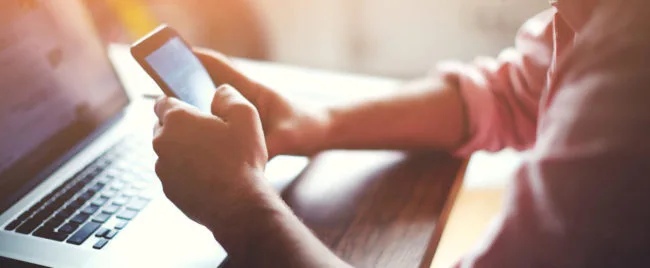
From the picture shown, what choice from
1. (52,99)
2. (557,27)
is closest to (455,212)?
(557,27)

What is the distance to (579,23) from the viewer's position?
15.8 inches

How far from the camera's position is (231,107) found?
500 millimetres

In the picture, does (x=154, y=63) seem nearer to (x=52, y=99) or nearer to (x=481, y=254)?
(x=52, y=99)

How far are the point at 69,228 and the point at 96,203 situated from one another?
0.13 feet

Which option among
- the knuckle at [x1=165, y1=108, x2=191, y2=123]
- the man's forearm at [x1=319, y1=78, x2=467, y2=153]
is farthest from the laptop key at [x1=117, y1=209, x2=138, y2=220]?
the man's forearm at [x1=319, y1=78, x2=467, y2=153]

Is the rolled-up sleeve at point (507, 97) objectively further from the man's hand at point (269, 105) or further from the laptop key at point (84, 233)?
the laptop key at point (84, 233)

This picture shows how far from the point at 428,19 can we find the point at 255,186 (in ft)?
1.92

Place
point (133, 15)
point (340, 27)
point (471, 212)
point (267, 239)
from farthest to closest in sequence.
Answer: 1. point (133, 15)
2. point (340, 27)
3. point (471, 212)
4. point (267, 239)

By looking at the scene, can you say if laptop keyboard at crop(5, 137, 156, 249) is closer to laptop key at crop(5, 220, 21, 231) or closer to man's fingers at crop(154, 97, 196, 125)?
laptop key at crop(5, 220, 21, 231)

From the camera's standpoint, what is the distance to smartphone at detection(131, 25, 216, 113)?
550mm

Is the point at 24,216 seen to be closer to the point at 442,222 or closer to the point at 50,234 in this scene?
the point at 50,234

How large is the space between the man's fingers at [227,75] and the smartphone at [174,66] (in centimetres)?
2

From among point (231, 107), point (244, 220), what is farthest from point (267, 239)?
point (231, 107)

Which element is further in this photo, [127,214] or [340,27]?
[340,27]
